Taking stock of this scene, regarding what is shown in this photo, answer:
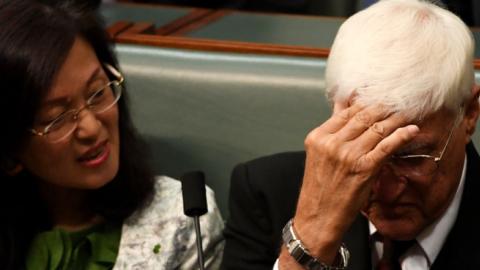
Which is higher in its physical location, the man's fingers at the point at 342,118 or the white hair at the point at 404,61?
the white hair at the point at 404,61

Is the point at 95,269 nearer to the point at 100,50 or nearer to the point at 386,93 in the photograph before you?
the point at 100,50

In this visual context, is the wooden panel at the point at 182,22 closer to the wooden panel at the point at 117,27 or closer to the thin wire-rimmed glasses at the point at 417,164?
the wooden panel at the point at 117,27

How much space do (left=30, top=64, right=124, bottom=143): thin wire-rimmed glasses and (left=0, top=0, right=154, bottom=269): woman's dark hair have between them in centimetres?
3

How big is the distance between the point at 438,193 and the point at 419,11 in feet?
0.77

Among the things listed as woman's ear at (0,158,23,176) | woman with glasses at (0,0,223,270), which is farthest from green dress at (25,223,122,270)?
woman's ear at (0,158,23,176)

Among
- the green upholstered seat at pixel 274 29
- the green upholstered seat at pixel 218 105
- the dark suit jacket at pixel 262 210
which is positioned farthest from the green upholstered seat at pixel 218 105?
the dark suit jacket at pixel 262 210

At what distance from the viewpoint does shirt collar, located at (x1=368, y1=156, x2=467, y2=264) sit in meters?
1.30

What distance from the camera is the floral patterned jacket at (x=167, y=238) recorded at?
1509 mm

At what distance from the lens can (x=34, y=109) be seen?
141 cm

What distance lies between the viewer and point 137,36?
1.83 meters

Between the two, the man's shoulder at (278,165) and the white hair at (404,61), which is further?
the man's shoulder at (278,165)

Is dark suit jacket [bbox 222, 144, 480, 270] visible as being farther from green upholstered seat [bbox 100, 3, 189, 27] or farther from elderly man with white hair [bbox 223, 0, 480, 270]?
green upholstered seat [bbox 100, 3, 189, 27]

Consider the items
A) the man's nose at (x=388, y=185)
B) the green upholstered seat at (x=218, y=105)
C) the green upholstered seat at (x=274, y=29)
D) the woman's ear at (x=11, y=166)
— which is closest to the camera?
the man's nose at (x=388, y=185)

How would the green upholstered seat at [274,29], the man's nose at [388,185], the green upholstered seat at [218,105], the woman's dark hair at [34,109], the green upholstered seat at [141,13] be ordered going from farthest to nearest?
1. the green upholstered seat at [141,13]
2. the green upholstered seat at [274,29]
3. the green upholstered seat at [218,105]
4. the woman's dark hair at [34,109]
5. the man's nose at [388,185]
